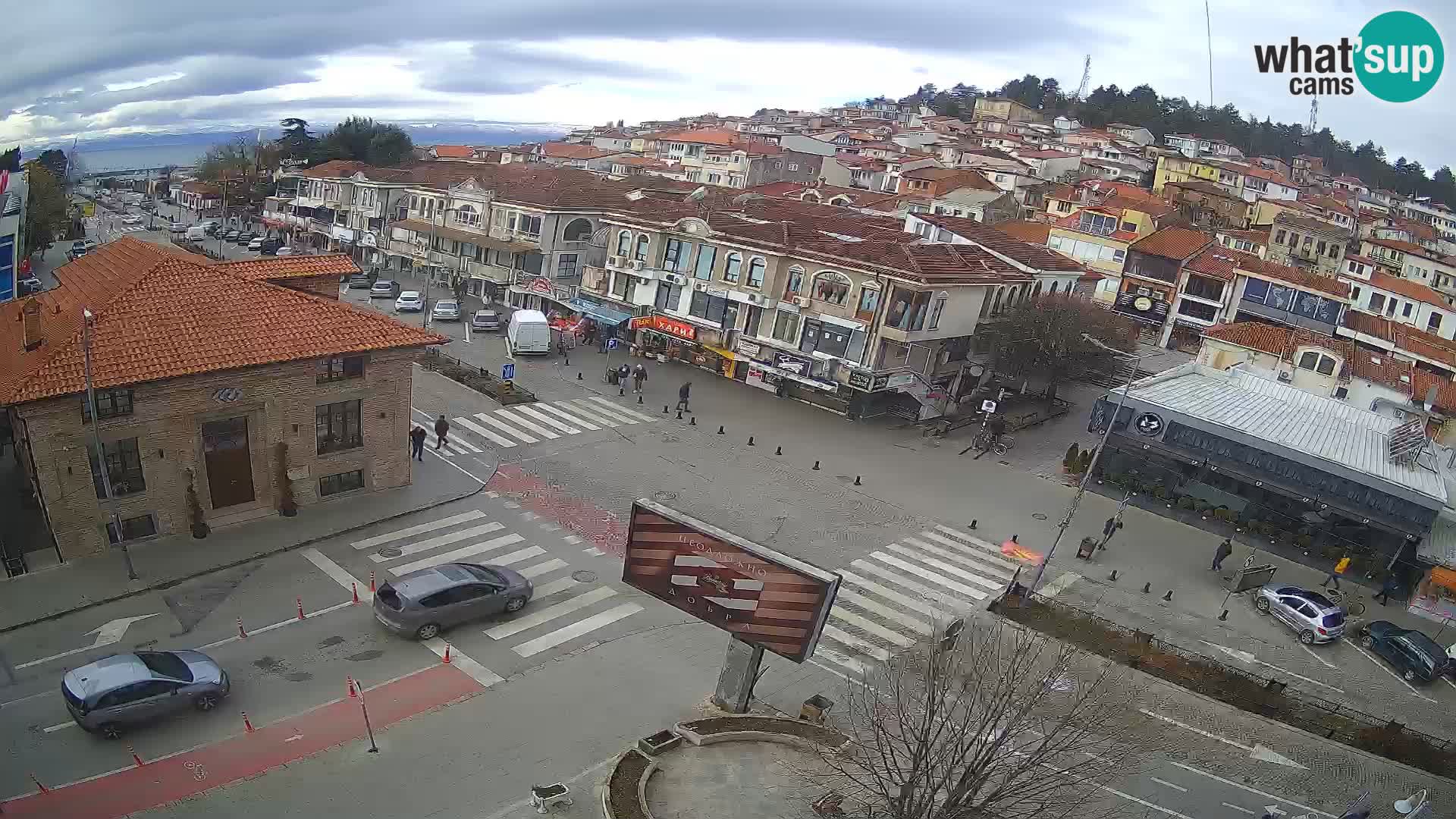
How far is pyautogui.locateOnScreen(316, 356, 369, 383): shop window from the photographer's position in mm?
25016

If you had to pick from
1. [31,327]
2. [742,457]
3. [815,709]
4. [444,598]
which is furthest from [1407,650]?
[31,327]

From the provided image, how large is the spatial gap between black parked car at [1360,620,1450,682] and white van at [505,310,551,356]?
37.0m

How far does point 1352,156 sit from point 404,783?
22017 cm

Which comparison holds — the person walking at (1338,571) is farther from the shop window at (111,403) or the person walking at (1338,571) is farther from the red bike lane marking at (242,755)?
the shop window at (111,403)

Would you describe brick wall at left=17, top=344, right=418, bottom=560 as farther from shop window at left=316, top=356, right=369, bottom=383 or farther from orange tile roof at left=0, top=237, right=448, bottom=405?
orange tile roof at left=0, top=237, right=448, bottom=405

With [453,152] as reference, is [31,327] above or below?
below

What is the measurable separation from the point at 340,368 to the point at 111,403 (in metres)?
5.77

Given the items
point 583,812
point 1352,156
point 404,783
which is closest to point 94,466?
point 404,783

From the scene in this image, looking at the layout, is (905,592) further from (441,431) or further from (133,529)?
(133,529)

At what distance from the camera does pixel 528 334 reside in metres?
45.0

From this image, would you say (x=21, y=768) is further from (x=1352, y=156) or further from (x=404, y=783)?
(x=1352, y=156)

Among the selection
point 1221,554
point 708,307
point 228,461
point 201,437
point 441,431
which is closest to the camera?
point 201,437

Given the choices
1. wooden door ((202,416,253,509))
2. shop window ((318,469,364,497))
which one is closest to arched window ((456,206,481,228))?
shop window ((318,469,364,497))

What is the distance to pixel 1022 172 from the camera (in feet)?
310
